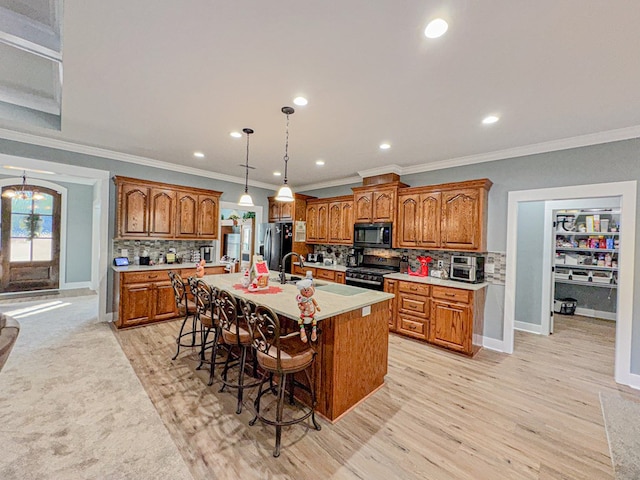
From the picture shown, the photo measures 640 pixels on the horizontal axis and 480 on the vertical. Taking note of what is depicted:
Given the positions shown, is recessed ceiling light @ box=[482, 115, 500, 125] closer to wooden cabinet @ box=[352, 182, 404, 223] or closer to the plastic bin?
wooden cabinet @ box=[352, 182, 404, 223]

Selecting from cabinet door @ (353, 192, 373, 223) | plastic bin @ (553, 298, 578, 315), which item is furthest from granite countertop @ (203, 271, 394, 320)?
plastic bin @ (553, 298, 578, 315)

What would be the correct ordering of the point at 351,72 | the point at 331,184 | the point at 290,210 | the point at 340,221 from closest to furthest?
the point at 351,72 < the point at 340,221 < the point at 290,210 < the point at 331,184

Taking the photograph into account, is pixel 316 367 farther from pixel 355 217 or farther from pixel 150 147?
pixel 150 147

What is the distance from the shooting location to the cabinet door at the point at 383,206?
464 cm

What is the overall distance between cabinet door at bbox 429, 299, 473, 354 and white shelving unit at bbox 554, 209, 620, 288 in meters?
3.41

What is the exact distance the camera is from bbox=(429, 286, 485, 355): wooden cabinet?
355cm

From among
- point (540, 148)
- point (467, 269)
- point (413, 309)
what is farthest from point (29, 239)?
point (540, 148)

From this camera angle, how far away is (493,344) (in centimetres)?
392

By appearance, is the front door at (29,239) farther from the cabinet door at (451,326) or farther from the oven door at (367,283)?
the cabinet door at (451,326)

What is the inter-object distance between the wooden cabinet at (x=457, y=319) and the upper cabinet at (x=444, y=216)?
0.70 meters

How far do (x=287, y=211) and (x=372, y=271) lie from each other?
2481 mm

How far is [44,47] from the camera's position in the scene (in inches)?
84.1

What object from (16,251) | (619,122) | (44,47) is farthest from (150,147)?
(619,122)

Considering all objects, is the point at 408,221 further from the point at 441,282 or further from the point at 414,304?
the point at 414,304
